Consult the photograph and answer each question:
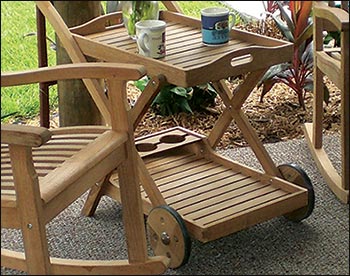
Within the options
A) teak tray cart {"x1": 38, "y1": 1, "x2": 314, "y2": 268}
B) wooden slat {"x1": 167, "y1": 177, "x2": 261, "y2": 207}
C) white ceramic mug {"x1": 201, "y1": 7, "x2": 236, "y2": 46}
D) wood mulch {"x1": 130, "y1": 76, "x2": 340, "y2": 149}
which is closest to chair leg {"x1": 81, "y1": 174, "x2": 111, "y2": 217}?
teak tray cart {"x1": 38, "y1": 1, "x2": 314, "y2": 268}

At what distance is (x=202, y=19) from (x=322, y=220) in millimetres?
638

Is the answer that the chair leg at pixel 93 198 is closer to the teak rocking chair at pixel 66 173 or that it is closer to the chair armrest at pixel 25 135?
the teak rocking chair at pixel 66 173

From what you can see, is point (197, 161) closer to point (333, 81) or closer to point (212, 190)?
point (212, 190)

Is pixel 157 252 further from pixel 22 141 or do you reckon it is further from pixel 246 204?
pixel 22 141

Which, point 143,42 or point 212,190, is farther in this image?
point 212,190

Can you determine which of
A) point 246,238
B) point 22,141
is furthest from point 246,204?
point 22,141

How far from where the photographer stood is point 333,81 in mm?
2324

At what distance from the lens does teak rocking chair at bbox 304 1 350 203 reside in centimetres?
223

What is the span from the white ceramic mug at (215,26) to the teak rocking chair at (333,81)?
30 centimetres

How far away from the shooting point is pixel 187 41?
2232 millimetres

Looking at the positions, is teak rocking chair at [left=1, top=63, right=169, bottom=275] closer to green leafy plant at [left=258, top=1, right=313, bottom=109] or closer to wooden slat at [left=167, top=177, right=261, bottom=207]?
wooden slat at [left=167, top=177, right=261, bottom=207]

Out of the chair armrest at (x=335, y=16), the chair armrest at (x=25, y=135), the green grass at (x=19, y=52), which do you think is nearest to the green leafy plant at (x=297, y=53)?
the chair armrest at (x=335, y=16)

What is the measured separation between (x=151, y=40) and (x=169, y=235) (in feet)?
1.59

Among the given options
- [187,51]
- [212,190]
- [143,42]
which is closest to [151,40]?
[143,42]
